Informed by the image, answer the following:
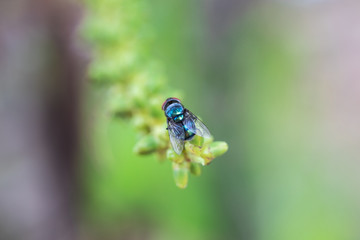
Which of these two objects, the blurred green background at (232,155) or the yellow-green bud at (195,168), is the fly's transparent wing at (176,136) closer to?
the yellow-green bud at (195,168)

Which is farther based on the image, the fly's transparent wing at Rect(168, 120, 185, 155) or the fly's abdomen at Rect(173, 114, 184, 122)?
the fly's abdomen at Rect(173, 114, 184, 122)

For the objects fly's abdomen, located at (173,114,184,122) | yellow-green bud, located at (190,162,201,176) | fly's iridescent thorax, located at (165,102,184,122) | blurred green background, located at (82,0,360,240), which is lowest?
yellow-green bud, located at (190,162,201,176)

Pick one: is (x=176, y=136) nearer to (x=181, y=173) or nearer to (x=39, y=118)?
(x=181, y=173)

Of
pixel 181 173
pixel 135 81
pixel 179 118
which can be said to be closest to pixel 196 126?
pixel 179 118

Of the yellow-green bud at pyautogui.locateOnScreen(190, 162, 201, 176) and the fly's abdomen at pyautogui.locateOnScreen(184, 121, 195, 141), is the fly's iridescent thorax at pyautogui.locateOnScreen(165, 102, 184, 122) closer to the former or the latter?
the fly's abdomen at pyautogui.locateOnScreen(184, 121, 195, 141)

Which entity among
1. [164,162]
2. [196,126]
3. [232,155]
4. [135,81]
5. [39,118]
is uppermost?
[39,118]

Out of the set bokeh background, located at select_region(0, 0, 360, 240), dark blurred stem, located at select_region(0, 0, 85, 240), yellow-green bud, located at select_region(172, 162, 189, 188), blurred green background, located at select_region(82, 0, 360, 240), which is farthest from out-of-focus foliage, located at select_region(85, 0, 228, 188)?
dark blurred stem, located at select_region(0, 0, 85, 240)
